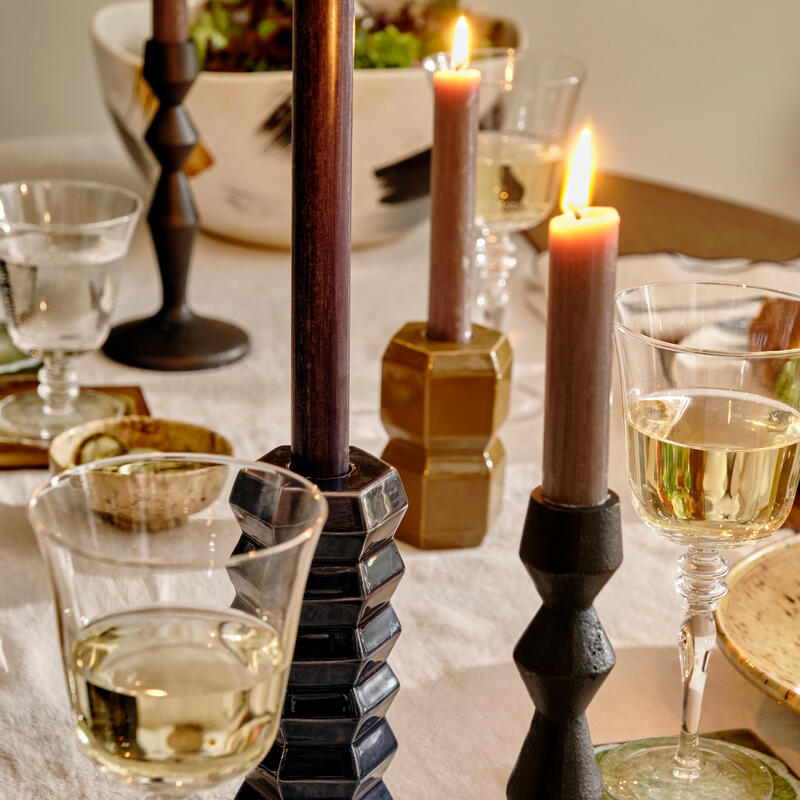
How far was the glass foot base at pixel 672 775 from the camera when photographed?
0.54 m

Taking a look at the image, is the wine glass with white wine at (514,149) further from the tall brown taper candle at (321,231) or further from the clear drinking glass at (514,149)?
the tall brown taper candle at (321,231)

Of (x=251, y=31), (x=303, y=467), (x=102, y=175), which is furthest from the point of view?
(x=102, y=175)

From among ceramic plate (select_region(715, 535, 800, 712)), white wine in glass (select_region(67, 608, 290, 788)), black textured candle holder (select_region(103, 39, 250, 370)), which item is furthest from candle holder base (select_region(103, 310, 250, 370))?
white wine in glass (select_region(67, 608, 290, 788))

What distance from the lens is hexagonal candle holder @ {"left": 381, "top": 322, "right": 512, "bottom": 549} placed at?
744 mm

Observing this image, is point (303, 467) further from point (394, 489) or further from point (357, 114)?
point (357, 114)

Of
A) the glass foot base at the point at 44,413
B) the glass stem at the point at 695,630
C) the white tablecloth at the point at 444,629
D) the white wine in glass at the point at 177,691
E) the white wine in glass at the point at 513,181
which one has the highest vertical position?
the white wine in glass at the point at 513,181

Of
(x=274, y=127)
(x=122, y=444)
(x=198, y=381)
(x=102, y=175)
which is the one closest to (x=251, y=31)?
(x=274, y=127)

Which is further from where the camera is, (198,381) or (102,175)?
(102,175)

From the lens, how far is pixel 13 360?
1.03 metres

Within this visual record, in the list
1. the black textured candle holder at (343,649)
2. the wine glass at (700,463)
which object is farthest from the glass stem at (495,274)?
the black textured candle holder at (343,649)

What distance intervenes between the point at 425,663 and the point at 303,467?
0.22 m

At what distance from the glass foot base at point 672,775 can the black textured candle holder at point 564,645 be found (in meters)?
0.05

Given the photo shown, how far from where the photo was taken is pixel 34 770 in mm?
558

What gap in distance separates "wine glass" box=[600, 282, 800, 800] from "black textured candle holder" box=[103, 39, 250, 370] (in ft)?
1.83
